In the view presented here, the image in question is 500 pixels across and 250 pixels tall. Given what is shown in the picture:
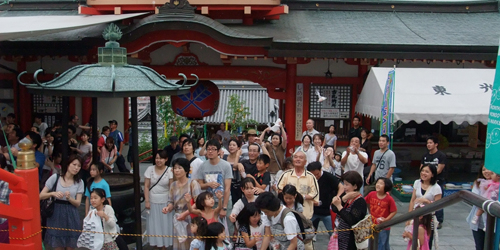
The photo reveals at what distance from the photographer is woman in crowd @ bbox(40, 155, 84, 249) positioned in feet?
17.8

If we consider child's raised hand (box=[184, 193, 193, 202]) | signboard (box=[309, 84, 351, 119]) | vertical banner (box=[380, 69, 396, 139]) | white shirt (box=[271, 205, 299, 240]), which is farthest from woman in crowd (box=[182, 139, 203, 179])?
signboard (box=[309, 84, 351, 119])

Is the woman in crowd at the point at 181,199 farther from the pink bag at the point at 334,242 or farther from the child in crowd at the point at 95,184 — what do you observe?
the pink bag at the point at 334,242

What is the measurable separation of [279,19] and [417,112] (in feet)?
15.7

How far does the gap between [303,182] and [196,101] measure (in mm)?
4956

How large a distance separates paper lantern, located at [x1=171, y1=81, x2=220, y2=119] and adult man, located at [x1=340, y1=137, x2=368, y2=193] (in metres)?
3.83

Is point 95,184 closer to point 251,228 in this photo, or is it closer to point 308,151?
point 251,228

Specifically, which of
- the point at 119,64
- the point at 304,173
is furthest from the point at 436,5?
the point at 119,64

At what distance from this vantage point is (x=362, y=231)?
4.82m

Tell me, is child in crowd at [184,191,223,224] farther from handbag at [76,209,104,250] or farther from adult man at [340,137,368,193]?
adult man at [340,137,368,193]

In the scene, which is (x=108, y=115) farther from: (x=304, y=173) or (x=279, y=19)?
(x=304, y=173)

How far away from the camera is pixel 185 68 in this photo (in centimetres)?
1028

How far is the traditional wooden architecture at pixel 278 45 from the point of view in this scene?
9.16 m

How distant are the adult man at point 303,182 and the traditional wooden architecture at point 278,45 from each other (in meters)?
3.90

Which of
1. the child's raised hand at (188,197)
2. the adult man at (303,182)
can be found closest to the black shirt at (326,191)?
the adult man at (303,182)
